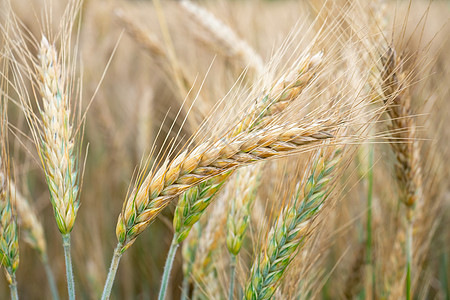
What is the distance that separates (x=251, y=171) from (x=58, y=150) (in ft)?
1.27

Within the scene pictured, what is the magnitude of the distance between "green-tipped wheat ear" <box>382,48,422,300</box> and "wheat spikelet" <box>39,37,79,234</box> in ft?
1.99

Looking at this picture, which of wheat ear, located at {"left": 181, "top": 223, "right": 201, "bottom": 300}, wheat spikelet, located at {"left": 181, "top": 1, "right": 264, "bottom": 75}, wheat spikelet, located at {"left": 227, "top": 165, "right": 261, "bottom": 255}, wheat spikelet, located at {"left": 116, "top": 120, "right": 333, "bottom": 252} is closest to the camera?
wheat spikelet, located at {"left": 116, "top": 120, "right": 333, "bottom": 252}

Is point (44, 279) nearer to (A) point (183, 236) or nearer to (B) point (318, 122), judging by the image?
(A) point (183, 236)

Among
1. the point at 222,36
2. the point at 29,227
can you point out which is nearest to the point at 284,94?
the point at 29,227

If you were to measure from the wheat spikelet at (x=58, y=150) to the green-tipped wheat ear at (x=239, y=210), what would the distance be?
31 cm

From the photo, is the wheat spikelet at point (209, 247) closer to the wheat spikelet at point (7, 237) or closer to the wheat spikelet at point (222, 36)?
the wheat spikelet at point (7, 237)

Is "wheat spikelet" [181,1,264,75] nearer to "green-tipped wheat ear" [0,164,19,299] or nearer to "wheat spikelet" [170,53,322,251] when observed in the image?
"wheat spikelet" [170,53,322,251]

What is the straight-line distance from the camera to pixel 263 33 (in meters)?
2.73

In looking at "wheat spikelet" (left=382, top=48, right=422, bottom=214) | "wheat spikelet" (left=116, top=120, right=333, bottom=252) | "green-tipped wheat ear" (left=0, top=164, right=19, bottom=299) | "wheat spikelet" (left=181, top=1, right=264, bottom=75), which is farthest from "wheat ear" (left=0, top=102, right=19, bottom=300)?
"wheat spikelet" (left=181, top=1, right=264, bottom=75)

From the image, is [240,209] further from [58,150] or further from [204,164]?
[58,150]

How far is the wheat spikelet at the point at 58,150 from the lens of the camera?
69 cm

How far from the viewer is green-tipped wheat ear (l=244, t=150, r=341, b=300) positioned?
0.74m

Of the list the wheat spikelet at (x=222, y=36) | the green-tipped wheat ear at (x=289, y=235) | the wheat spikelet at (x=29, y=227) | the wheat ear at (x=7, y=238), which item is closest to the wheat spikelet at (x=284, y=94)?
the green-tipped wheat ear at (x=289, y=235)

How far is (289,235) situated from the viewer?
0.75m
